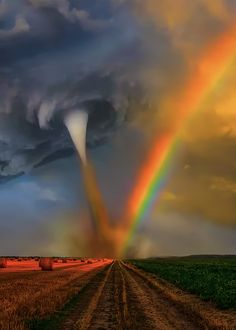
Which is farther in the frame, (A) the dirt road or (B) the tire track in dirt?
(B) the tire track in dirt

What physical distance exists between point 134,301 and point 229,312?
5.75 meters

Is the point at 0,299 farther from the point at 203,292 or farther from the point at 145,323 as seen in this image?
the point at 203,292

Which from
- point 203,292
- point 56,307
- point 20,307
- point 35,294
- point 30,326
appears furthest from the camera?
point 203,292

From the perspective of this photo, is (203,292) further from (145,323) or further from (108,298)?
(145,323)

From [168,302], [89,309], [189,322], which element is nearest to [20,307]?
[89,309]

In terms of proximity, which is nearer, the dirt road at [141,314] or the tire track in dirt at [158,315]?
the dirt road at [141,314]

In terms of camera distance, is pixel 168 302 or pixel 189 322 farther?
pixel 168 302

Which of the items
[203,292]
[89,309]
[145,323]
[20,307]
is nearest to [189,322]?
[145,323]

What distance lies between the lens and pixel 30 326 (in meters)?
15.6

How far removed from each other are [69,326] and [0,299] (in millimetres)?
7334

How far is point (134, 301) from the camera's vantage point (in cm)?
2534

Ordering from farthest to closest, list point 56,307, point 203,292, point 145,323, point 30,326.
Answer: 1. point 203,292
2. point 56,307
3. point 145,323
4. point 30,326

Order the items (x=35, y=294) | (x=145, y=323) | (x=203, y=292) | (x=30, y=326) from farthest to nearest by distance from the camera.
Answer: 1. (x=203, y=292)
2. (x=35, y=294)
3. (x=145, y=323)
4. (x=30, y=326)

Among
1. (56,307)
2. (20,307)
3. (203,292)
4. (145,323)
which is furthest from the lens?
(203,292)
